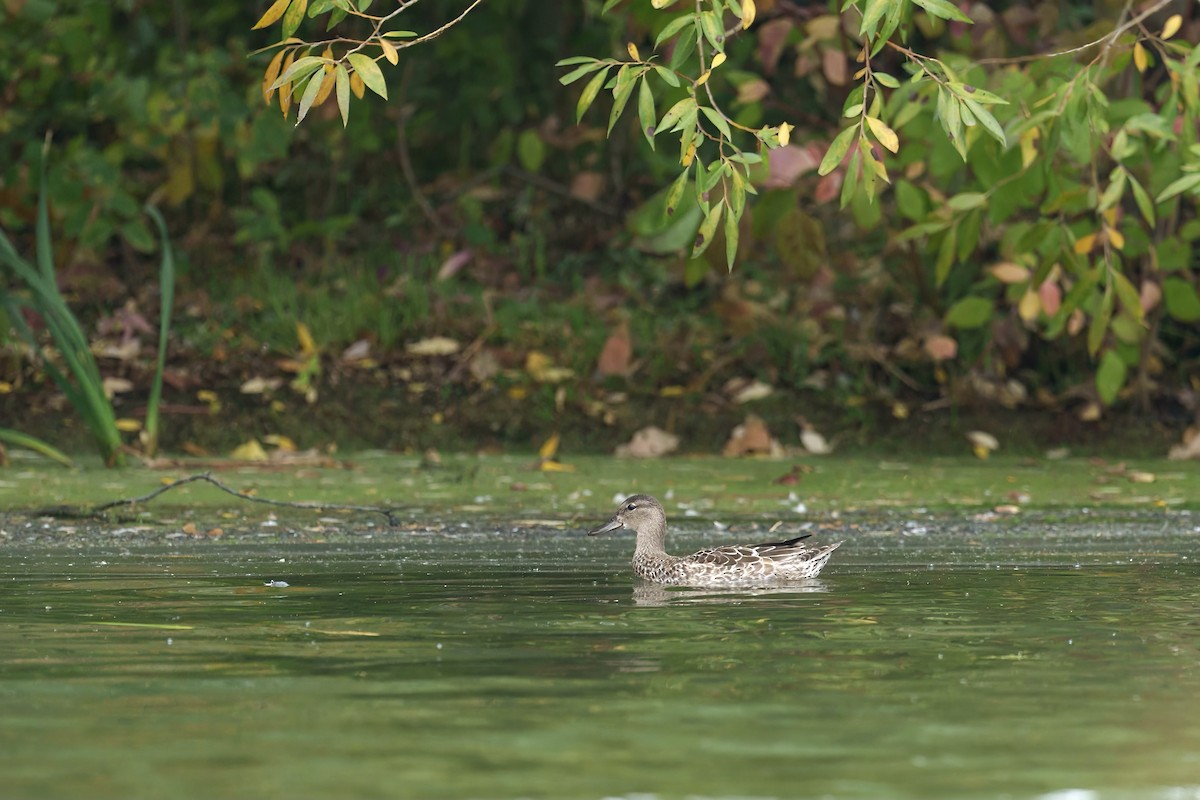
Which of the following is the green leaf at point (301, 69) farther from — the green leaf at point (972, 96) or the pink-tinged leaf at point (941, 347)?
the pink-tinged leaf at point (941, 347)

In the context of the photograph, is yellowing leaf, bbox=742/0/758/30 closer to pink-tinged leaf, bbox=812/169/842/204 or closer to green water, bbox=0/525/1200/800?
green water, bbox=0/525/1200/800

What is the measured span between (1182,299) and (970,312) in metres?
1.05

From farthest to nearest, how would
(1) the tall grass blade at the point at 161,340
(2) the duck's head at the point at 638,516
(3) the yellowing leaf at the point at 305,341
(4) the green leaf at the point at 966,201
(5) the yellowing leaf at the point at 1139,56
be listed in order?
(3) the yellowing leaf at the point at 305,341 < (1) the tall grass blade at the point at 161,340 < (4) the green leaf at the point at 966,201 < (5) the yellowing leaf at the point at 1139,56 < (2) the duck's head at the point at 638,516

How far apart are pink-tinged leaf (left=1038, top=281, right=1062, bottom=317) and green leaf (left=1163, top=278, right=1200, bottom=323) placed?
95 cm

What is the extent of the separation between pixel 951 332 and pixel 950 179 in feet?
6.82

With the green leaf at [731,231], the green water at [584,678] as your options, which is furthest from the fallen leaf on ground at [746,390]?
the green leaf at [731,231]

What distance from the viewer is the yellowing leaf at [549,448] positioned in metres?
11.6

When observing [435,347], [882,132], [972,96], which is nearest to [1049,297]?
[972,96]

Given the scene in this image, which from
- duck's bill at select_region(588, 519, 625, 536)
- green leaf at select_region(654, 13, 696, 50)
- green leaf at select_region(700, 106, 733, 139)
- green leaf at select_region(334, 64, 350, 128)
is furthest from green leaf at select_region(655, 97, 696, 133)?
duck's bill at select_region(588, 519, 625, 536)

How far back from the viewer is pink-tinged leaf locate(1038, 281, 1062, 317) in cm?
1006

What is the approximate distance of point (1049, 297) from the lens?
10078 mm

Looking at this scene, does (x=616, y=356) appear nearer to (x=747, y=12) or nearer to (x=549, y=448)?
(x=549, y=448)

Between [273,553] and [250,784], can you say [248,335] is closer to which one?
[273,553]

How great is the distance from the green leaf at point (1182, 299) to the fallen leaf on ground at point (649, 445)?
283cm
